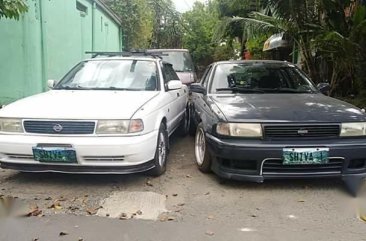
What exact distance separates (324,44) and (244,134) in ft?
18.4

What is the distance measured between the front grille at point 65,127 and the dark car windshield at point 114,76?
1.38 metres

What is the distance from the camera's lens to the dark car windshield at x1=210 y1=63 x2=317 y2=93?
6625 millimetres

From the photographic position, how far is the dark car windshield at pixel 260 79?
6.62 metres

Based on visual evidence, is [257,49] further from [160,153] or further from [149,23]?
[160,153]

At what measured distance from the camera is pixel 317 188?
208 inches

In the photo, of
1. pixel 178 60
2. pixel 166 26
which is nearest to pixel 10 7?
pixel 178 60

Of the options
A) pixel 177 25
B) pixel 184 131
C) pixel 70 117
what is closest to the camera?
pixel 70 117

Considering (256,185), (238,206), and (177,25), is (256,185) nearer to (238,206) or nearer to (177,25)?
(238,206)

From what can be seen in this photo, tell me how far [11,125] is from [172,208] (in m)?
2.11

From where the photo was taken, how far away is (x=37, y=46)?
474 inches

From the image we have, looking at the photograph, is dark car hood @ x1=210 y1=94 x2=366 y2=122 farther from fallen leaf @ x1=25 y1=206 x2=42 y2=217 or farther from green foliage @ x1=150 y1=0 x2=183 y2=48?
green foliage @ x1=150 y1=0 x2=183 y2=48

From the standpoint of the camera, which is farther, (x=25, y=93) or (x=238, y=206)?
(x=25, y=93)

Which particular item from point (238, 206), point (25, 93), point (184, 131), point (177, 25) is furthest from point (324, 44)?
point (177, 25)

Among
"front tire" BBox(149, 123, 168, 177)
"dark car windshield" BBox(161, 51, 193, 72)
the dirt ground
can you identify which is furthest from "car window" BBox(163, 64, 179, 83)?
"dark car windshield" BBox(161, 51, 193, 72)
